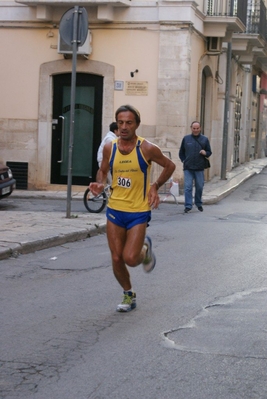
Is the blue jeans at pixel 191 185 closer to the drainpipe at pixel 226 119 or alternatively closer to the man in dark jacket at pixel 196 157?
the man in dark jacket at pixel 196 157

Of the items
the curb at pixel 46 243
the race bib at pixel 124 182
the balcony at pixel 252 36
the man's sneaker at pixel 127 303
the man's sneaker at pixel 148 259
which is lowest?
the curb at pixel 46 243

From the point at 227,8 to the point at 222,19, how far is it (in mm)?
2803

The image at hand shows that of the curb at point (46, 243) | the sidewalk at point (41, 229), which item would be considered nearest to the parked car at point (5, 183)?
the sidewalk at point (41, 229)

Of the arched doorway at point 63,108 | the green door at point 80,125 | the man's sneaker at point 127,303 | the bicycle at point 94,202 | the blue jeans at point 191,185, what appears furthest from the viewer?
the green door at point 80,125

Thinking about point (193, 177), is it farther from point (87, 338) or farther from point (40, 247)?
point (87, 338)

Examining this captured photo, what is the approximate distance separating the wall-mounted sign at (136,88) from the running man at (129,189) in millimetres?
13769

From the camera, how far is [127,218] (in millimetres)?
7297

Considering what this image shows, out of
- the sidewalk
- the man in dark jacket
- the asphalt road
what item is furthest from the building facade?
the asphalt road

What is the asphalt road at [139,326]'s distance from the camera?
5176 mm

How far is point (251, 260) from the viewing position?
34.5 feet

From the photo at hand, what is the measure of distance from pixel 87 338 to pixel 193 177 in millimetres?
11359

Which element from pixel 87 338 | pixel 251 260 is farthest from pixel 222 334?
pixel 251 260

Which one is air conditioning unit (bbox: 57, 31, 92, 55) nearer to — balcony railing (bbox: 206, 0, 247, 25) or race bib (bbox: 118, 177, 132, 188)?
balcony railing (bbox: 206, 0, 247, 25)

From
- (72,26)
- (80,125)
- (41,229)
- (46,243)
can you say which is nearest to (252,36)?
(80,125)
